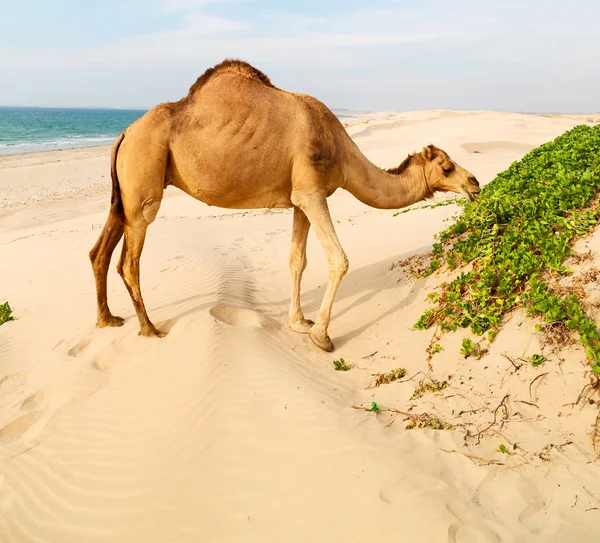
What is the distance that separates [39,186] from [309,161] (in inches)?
970

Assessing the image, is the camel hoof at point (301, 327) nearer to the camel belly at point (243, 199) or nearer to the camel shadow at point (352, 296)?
the camel shadow at point (352, 296)

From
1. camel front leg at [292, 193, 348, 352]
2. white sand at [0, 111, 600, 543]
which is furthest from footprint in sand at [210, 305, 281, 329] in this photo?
camel front leg at [292, 193, 348, 352]

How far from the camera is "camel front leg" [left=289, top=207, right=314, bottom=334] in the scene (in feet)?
21.8

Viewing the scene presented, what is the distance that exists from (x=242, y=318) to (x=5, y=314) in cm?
372

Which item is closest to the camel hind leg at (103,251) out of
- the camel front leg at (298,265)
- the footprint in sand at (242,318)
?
the footprint in sand at (242,318)

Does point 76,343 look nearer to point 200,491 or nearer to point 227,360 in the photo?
point 227,360

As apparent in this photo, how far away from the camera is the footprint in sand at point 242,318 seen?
6498 mm

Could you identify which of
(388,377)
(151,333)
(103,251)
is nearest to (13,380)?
(151,333)

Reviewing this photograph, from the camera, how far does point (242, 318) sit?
6.75 metres

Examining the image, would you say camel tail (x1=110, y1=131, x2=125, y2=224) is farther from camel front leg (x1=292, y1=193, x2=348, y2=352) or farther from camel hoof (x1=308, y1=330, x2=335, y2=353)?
camel hoof (x1=308, y1=330, x2=335, y2=353)

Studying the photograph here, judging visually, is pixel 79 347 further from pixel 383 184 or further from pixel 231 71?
pixel 383 184

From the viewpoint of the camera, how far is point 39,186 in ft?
85.7

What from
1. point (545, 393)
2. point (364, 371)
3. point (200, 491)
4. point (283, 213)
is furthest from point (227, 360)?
point (283, 213)

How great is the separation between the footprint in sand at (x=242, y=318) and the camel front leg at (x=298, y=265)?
0.26 meters
